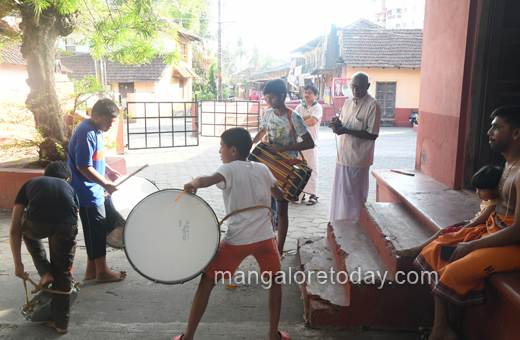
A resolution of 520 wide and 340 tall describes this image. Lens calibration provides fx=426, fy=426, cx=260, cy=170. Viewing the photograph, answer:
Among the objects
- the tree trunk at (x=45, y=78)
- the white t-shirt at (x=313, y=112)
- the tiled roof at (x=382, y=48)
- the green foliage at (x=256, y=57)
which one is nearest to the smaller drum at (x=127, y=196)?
the tree trunk at (x=45, y=78)

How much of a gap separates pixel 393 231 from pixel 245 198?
140cm

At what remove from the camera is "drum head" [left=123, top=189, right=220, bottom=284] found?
254 centimetres

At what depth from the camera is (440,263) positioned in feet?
8.32

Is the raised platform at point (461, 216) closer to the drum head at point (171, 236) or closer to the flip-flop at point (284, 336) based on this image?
the flip-flop at point (284, 336)

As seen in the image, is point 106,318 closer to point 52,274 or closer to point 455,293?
point 52,274

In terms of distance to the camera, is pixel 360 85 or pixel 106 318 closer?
pixel 106 318

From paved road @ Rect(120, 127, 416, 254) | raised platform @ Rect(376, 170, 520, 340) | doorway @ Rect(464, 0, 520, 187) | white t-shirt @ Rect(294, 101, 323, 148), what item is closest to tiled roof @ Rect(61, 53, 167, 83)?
paved road @ Rect(120, 127, 416, 254)

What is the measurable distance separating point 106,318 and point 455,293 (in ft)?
7.86

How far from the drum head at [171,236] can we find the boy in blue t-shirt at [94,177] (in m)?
1.03

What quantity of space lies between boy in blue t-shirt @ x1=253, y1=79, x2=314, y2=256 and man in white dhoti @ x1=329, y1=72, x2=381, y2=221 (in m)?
0.54

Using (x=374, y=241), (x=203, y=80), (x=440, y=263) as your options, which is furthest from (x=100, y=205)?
(x=203, y=80)

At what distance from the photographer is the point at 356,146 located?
14.9 feet

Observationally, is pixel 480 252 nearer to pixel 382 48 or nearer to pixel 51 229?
pixel 51 229

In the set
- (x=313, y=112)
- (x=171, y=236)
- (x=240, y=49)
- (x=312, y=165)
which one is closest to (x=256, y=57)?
(x=240, y=49)
